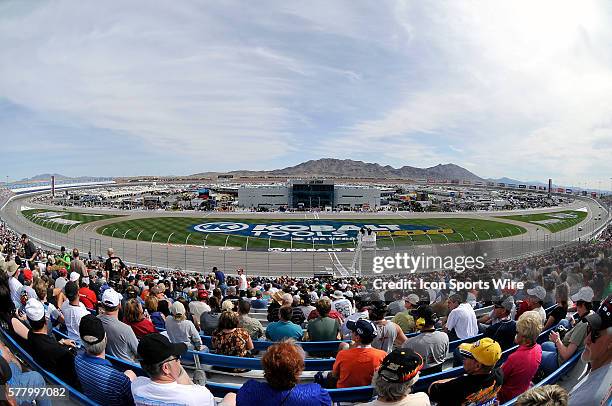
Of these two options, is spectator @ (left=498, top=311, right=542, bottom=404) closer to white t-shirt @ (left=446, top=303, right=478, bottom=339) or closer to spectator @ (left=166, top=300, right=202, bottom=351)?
white t-shirt @ (left=446, top=303, right=478, bottom=339)

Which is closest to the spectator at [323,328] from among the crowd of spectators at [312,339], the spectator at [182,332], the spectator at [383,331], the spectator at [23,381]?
the crowd of spectators at [312,339]

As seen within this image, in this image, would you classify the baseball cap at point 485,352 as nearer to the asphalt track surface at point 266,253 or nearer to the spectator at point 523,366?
the spectator at point 523,366

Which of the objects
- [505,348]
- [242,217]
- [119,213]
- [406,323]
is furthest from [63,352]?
[119,213]

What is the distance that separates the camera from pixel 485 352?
3.17 meters

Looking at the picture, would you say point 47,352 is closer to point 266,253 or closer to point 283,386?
point 283,386

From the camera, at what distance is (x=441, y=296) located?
9859mm

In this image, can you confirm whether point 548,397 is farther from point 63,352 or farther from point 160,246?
point 160,246

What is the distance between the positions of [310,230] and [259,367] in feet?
133

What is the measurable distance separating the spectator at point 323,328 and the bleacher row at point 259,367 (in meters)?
0.27

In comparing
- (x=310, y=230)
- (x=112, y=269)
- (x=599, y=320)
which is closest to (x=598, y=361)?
(x=599, y=320)

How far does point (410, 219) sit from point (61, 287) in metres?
50.4

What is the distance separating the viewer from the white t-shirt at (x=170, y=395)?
9.63 feet

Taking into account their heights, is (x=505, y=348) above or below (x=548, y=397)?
below

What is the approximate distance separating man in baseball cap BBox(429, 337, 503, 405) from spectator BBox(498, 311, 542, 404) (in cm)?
64
